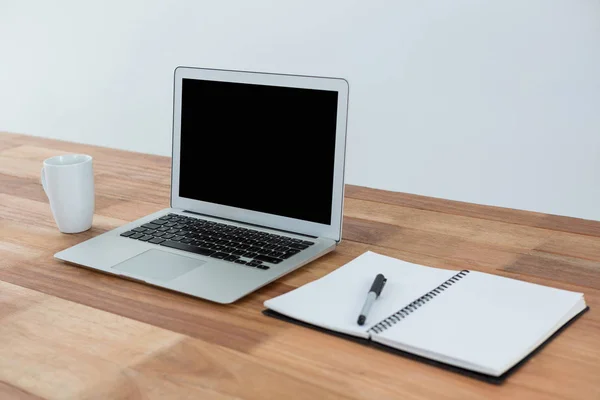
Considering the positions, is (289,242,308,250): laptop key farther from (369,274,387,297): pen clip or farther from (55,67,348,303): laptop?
(369,274,387,297): pen clip

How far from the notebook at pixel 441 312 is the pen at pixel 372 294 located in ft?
0.04

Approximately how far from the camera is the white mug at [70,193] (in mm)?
1304

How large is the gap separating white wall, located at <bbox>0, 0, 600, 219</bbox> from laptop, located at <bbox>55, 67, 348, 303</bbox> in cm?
158

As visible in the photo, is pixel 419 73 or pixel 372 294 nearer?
pixel 372 294

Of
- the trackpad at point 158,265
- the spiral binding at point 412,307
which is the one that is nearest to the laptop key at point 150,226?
the trackpad at point 158,265

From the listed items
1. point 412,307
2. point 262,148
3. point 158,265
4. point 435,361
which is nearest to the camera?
point 435,361

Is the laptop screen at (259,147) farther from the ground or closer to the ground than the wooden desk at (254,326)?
farther from the ground

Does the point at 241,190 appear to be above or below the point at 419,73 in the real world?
below

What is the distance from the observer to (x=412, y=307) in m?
0.99

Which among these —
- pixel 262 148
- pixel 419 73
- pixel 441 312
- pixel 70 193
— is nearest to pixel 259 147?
pixel 262 148

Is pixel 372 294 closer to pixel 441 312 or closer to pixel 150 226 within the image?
pixel 441 312

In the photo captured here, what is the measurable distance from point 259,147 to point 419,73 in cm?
162

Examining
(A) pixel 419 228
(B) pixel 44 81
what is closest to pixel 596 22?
(A) pixel 419 228

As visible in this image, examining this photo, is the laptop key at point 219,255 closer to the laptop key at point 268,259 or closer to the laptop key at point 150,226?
the laptop key at point 268,259
